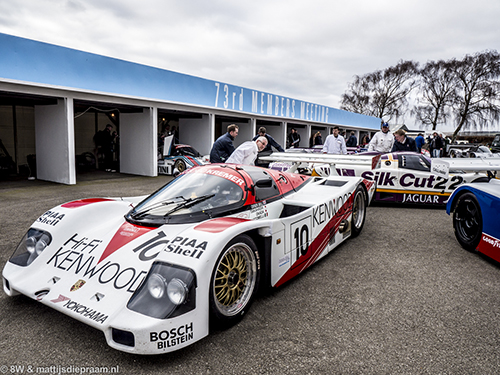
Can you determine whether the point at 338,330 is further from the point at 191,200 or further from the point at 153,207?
the point at 153,207

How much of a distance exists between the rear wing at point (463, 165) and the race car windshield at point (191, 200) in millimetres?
2498

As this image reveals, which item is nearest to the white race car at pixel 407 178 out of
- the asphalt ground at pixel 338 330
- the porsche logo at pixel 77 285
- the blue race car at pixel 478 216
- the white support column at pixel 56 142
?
the blue race car at pixel 478 216

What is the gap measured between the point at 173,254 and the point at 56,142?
9184 mm

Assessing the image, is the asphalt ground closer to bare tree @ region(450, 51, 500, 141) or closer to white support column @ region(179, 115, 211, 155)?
white support column @ region(179, 115, 211, 155)

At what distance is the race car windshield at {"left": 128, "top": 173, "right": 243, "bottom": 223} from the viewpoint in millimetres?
3014

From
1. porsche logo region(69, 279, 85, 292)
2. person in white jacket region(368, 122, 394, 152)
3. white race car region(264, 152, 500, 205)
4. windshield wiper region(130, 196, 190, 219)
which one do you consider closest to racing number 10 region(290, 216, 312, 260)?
windshield wiper region(130, 196, 190, 219)

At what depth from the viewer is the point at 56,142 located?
9852 millimetres

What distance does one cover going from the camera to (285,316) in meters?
2.73

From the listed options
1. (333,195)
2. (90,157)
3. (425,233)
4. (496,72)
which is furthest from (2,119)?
(496,72)

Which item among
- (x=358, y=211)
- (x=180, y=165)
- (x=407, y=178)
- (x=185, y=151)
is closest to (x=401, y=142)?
(x=407, y=178)

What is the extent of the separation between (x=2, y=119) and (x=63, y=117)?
382 cm

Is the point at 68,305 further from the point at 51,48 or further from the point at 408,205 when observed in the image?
the point at 51,48

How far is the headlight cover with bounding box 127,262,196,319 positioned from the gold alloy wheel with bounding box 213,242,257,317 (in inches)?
9.8

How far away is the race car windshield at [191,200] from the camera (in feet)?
9.89
